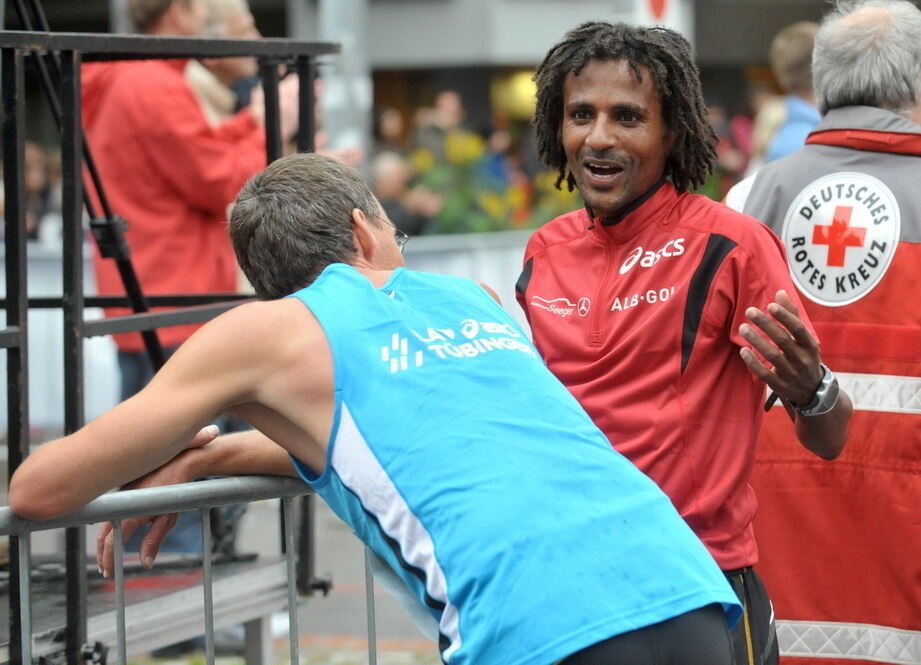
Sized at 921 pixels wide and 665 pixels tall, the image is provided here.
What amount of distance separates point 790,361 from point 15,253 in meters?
1.98

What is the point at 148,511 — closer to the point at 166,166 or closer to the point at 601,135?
the point at 601,135

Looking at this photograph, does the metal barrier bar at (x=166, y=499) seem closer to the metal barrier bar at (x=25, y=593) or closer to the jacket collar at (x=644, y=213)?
the metal barrier bar at (x=25, y=593)

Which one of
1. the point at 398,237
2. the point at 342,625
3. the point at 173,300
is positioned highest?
the point at 398,237

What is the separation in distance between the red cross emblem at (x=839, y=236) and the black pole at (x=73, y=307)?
188 centimetres

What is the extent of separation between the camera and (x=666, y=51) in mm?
3023

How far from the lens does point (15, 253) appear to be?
371cm

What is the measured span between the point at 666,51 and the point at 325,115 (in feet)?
22.2

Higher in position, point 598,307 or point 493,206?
point 598,307

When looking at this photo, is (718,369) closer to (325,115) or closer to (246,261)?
(246,261)

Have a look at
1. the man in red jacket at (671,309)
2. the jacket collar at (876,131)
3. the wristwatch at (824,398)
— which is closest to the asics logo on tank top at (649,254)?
the man in red jacket at (671,309)

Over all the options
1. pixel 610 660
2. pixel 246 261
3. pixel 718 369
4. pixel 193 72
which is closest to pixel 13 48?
pixel 246 261

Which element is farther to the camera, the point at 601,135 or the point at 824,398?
the point at 601,135

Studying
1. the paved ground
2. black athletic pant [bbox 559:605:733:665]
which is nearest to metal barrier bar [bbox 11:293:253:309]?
the paved ground

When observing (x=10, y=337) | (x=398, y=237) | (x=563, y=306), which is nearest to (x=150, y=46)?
(x=10, y=337)
